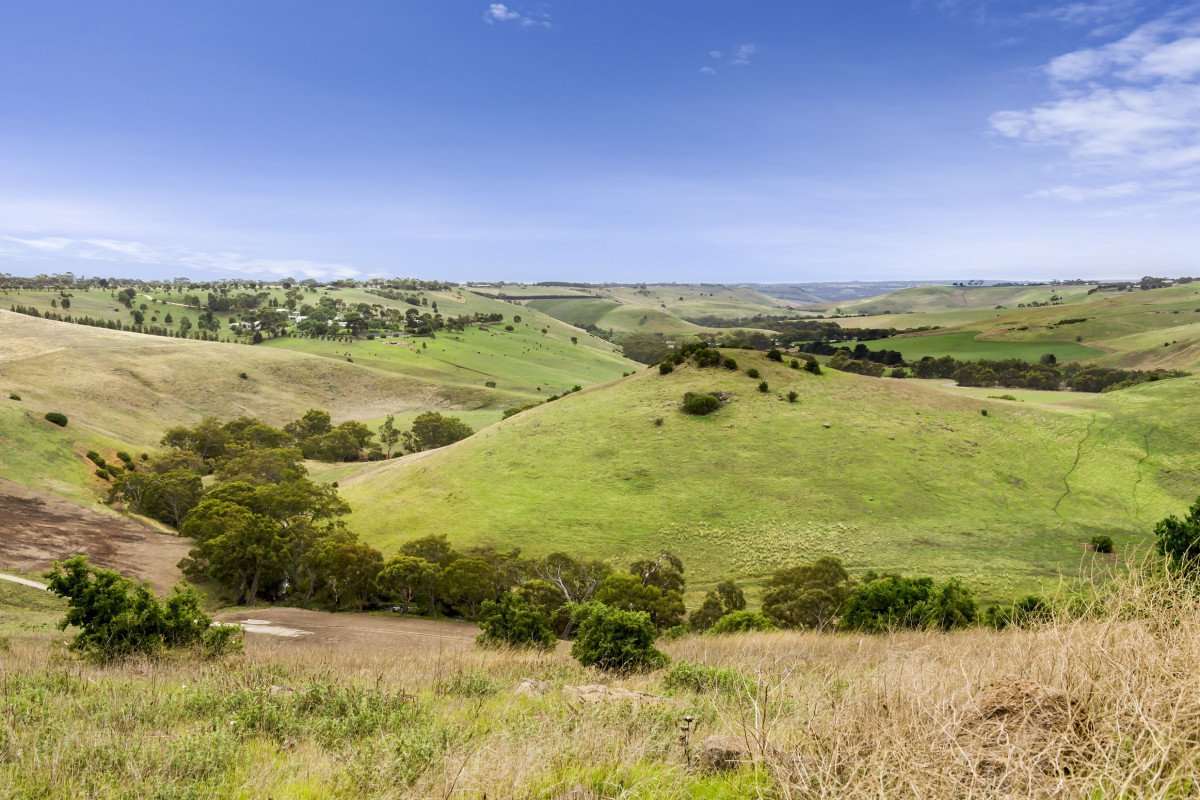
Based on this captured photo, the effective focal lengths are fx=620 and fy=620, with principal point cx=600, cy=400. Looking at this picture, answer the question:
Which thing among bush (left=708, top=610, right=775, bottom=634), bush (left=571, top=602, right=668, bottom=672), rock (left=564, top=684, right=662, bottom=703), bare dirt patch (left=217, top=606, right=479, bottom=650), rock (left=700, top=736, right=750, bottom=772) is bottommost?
bare dirt patch (left=217, top=606, right=479, bottom=650)

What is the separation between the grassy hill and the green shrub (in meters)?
29.8

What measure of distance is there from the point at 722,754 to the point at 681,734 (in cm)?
92

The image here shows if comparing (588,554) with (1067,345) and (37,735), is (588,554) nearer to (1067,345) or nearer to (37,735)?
(37,735)

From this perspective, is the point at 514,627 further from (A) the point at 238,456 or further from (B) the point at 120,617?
(A) the point at 238,456

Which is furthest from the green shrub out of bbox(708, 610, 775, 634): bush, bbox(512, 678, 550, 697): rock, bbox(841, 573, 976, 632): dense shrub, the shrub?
the shrub

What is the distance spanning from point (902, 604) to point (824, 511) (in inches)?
961

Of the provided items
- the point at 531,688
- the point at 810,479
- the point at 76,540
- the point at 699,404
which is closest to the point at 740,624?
the point at 531,688

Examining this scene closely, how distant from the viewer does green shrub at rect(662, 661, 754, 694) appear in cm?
1116

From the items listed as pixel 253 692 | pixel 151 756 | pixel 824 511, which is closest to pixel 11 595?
pixel 253 692

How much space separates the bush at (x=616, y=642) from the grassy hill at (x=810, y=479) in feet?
83.8

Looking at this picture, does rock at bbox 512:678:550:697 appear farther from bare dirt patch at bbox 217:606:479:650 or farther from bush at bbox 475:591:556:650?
bare dirt patch at bbox 217:606:479:650

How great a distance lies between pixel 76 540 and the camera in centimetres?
3938

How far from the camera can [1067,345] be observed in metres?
164

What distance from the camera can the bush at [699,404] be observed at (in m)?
Answer: 63.1
